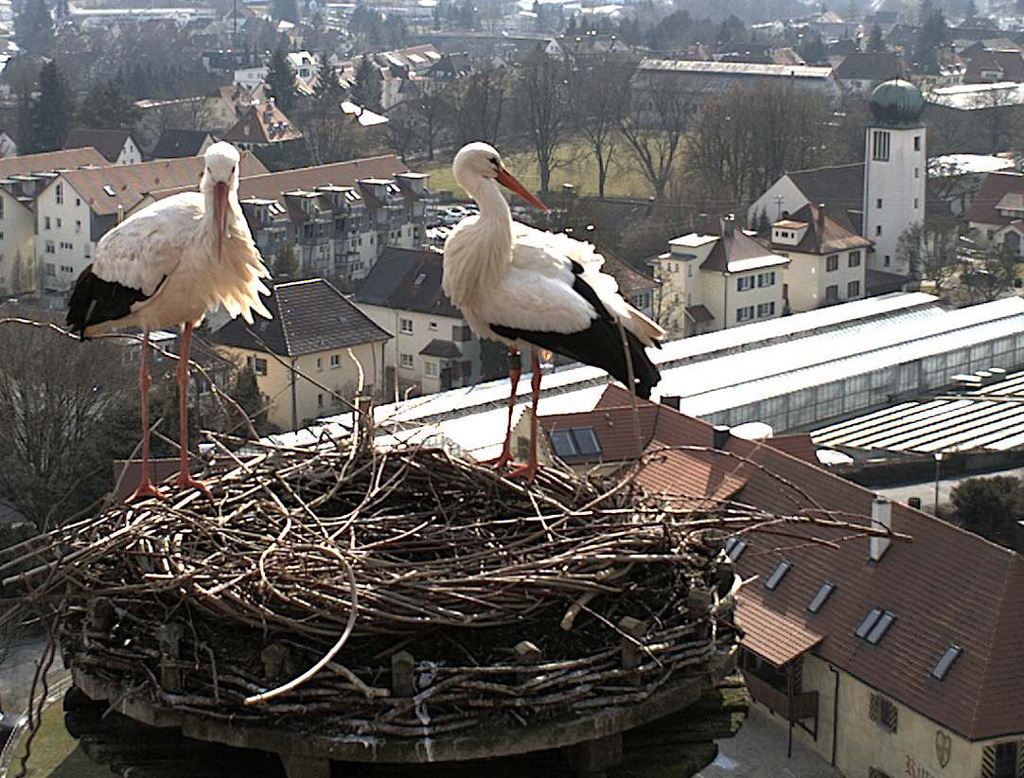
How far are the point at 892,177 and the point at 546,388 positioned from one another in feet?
71.7

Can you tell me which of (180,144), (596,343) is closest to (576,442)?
(596,343)

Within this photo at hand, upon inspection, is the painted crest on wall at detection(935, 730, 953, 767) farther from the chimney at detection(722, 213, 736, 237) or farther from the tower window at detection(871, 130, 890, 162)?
the tower window at detection(871, 130, 890, 162)

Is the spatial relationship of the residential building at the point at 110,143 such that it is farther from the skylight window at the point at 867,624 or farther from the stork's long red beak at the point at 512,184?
the stork's long red beak at the point at 512,184

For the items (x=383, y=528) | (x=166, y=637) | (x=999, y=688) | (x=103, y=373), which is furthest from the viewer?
(x=103, y=373)

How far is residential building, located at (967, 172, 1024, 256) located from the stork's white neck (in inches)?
1908

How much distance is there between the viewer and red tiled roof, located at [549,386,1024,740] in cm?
1719

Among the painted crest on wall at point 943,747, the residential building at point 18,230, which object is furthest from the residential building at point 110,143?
the painted crest on wall at point 943,747

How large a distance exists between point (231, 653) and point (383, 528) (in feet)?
3.16

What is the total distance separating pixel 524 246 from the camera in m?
7.44

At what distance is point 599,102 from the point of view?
7294cm

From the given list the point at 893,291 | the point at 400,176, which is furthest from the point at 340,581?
the point at 400,176

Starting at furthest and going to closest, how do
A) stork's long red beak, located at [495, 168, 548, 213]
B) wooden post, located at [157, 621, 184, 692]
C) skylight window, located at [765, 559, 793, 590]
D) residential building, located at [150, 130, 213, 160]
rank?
residential building, located at [150, 130, 213, 160]
skylight window, located at [765, 559, 793, 590]
stork's long red beak, located at [495, 168, 548, 213]
wooden post, located at [157, 621, 184, 692]

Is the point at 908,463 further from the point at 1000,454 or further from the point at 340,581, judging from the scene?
the point at 340,581

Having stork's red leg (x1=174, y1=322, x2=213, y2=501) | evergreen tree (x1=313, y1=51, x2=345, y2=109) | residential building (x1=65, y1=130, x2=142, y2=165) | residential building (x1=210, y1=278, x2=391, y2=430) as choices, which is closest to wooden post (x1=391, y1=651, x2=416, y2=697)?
stork's red leg (x1=174, y1=322, x2=213, y2=501)
